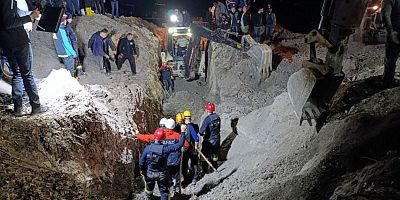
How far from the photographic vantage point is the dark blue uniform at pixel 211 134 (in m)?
9.13

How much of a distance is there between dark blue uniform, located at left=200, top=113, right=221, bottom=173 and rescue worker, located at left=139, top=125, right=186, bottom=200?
5.06ft

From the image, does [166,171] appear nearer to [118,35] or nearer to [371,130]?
[371,130]

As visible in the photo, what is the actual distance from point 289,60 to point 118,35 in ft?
22.9

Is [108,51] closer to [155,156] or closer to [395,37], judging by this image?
[155,156]

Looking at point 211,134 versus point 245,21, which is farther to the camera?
point 245,21

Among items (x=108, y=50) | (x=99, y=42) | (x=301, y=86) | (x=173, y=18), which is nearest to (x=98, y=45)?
(x=99, y=42)

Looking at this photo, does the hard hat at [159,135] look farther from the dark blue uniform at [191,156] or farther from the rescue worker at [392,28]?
the rescue worker at [392,28]

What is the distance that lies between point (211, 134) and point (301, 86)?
3315 mm

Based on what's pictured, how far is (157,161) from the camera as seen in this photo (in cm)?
738

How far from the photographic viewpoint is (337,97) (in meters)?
8.38

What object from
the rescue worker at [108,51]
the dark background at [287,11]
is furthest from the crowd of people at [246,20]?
the dark background at [287,11]

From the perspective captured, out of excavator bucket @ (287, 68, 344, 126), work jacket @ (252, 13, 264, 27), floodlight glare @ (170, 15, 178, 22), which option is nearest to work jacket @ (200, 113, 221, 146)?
excavator bucket @ (287, 68, 344, 126)

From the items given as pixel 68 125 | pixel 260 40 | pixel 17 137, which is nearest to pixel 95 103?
pixel 68 125

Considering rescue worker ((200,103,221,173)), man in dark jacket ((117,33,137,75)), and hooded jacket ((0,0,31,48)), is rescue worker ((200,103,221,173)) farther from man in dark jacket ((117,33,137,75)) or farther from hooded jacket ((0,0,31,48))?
hooded jacket ((0,0,31,48))
